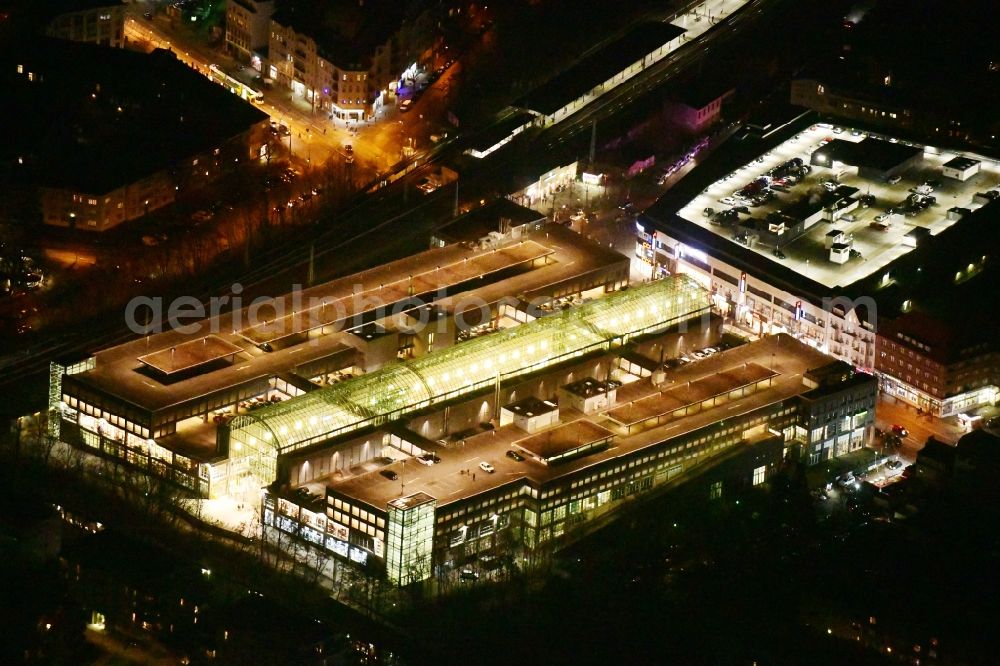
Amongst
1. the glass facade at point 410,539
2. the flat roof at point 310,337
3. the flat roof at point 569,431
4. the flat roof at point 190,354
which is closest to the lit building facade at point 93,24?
the flat roof at point 310,337

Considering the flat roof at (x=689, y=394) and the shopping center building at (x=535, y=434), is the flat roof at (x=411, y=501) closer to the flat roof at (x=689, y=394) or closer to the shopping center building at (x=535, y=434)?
the shopping center building at (x=535, y=434)

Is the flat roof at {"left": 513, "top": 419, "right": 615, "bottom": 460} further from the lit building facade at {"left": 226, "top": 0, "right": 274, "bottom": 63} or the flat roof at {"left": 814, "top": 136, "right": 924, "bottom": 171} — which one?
the lit building facade at {"left": 226, "top": 0, "right": 274, "bottom": 63}

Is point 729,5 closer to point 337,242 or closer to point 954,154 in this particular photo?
point 954,154

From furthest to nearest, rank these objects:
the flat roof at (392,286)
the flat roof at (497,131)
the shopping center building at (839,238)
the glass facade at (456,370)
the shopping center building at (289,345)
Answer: the flat roof at (497,131) < the shopping center building at (839,238) < the flat roof at (392,286) < the shopping center building at (289,345) < the glass facade at (456,370)

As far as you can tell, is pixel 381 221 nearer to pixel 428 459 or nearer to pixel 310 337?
pixel 310 337

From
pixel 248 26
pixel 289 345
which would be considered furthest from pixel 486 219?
pixel 248 26
